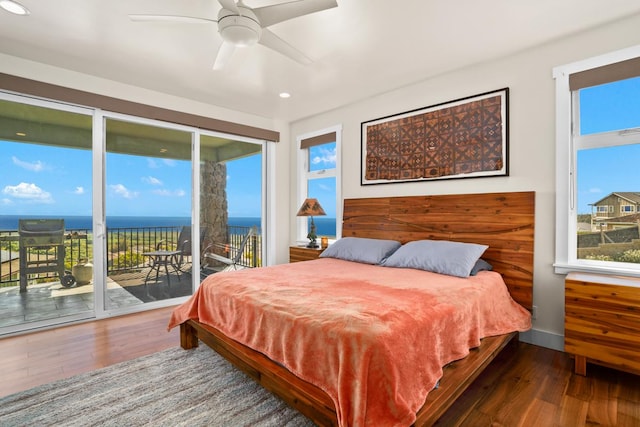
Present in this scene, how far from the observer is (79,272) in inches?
132

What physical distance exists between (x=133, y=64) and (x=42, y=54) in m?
0.73

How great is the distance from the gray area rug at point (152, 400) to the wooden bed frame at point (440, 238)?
0.17 meters

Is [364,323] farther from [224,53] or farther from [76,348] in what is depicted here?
[76,348]

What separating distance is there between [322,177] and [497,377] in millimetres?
3166

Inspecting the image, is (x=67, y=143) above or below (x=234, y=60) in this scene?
below

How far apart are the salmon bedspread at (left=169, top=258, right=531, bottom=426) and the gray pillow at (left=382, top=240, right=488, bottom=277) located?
11cm

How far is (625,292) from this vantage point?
1.97m

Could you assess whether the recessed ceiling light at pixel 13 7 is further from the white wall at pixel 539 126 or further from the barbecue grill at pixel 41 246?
the white wall at pixel 539 126

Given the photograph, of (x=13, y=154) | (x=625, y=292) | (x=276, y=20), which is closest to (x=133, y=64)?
(x=13, y=154)

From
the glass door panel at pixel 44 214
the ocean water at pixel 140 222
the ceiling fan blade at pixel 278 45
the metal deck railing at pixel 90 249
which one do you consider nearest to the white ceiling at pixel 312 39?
the ceiling fan blade at pixel 278 45

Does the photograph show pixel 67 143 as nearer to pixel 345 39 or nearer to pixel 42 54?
pixel 42 54

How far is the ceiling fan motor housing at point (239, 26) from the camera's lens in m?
1.92

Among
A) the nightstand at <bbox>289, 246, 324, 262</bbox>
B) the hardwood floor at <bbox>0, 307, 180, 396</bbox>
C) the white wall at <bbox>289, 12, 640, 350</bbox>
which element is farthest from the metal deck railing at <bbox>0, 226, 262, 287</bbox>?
the white wall at <bbox>289, 12, 640, 350</bbox>

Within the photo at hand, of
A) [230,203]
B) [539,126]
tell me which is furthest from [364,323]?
[230,203]
